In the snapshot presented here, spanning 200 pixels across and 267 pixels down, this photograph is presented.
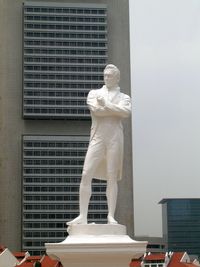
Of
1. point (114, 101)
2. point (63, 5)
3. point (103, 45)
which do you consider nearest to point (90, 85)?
point (103, 45)

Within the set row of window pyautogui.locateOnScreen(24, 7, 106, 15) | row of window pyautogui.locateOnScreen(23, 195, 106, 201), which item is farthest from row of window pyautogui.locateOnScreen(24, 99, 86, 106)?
row of window pyautogui.locateOnScreen(23, 195, 106, 201)

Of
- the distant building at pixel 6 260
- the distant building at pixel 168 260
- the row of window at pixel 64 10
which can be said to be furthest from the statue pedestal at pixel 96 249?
the row of window at pixel 64 10

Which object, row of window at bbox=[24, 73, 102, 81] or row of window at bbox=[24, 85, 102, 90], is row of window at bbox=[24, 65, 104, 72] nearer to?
row of window at bbox=[24, 73, 102, 81]

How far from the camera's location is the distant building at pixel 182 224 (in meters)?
78.2

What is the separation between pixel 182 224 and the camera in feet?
267

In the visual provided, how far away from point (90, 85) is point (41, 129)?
6150 mm

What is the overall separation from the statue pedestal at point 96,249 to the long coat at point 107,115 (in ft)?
3.41

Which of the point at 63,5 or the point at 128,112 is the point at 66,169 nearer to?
the point at 63,5

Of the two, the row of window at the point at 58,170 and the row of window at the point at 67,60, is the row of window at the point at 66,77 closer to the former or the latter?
the row of window at the point at 67,60

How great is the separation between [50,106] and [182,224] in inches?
1214

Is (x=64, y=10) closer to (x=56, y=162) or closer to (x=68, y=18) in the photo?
(x=68, y=18)

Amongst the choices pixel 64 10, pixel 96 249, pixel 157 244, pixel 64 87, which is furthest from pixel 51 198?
pixel 96 249

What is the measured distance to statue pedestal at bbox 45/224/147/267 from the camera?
28.5ft

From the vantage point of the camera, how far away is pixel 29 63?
193 ft
